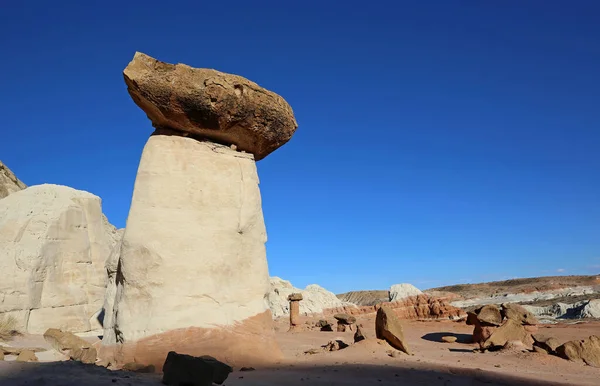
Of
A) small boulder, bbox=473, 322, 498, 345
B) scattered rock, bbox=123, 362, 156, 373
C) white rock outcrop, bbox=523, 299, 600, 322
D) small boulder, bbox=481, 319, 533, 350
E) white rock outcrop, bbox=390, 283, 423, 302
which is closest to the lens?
scattered rock, bbox=123, 362, 156, 373

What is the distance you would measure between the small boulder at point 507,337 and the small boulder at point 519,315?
1.67 feet

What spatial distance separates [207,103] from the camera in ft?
21.4

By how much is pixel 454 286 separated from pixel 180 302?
158 feet

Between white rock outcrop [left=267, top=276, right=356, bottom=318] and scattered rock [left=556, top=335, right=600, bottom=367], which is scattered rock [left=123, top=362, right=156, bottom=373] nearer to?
scattered rock [left=556, top=335, right=600, bottom=367]

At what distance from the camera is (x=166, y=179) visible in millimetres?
6480

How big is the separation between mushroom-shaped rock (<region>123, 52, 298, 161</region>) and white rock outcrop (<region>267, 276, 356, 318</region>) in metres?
19.8

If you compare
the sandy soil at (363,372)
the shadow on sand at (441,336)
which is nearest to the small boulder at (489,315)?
the shadow on sand at (441,336)

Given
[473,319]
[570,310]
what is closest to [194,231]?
[473,319]

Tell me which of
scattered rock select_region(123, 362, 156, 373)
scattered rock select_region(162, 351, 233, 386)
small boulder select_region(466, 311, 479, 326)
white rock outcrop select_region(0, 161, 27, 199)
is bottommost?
scattered rock select_region(123, 362, 156, 373)

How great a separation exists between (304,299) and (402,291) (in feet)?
21.9

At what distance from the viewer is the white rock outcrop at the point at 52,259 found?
13.2 metres

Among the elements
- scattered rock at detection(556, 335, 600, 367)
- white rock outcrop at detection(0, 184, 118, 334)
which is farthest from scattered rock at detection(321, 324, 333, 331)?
scattered rock at detection(556, 335, 600, 367)

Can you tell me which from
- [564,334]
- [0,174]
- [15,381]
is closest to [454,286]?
[564,334]

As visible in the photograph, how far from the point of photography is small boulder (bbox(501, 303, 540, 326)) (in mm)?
11541
